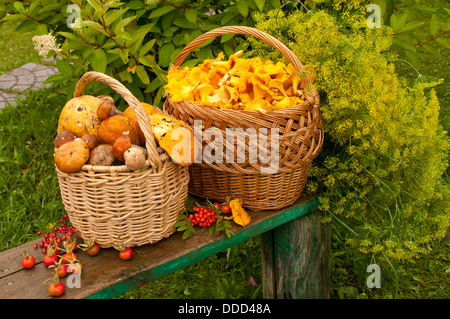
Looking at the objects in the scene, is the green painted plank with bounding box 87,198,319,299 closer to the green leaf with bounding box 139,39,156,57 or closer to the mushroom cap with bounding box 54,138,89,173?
the mushroom cap with bounding box 54,138,89,173

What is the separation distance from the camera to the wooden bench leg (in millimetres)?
1940

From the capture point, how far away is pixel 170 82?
163 cm

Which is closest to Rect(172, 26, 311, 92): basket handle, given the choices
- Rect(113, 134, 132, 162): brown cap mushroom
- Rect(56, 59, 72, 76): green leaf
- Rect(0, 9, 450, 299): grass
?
Rect(113, 134, 132, 162): brown cap mushroom

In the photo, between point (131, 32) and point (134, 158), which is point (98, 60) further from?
point (134, 158)

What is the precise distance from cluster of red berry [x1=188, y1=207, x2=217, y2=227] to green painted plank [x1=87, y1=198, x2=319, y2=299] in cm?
8

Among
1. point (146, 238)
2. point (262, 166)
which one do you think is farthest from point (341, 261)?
point (146, 238)

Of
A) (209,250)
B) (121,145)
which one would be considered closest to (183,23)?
(121,145)

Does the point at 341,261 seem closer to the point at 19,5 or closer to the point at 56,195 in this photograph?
the point at 56,195

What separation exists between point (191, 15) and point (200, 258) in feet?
3.77

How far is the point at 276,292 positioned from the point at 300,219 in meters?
0.47

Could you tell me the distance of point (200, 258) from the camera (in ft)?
4.99

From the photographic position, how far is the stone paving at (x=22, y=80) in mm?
4099

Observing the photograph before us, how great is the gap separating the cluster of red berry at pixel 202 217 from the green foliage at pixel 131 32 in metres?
0.67

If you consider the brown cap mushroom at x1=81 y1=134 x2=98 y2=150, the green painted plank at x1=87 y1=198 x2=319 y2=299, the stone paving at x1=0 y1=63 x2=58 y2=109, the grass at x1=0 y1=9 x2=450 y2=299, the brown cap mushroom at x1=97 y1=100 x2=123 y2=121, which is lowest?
the grass at x1=0 y1=9 x2=450 y2=299
